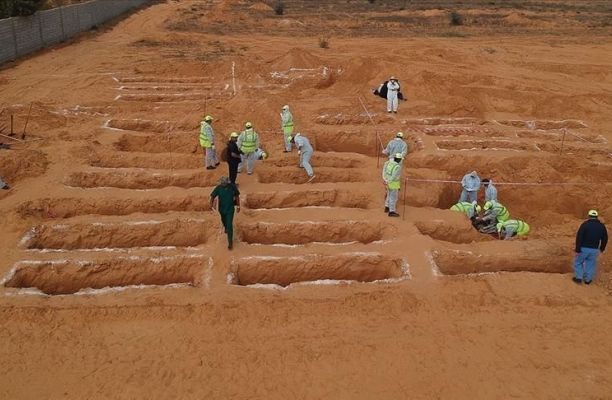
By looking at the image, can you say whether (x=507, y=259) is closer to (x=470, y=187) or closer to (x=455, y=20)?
(x=470, y=187)

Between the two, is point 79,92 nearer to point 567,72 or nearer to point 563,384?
point 563,384

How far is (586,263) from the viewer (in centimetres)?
878

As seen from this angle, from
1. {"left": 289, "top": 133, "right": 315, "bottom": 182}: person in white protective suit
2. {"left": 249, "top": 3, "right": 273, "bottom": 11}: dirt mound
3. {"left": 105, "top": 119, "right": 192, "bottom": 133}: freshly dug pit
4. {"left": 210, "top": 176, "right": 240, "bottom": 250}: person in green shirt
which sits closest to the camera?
{"left": 210, "top": 176, "right": 240, "bottom": 250}: person in green shirt

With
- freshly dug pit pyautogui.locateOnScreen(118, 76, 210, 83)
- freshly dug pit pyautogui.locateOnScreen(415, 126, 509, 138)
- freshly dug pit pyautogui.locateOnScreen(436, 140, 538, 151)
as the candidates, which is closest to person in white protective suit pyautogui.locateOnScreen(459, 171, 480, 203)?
freshly dug pit pyautogui.locateOnScreen(436, 140, 538, 151)

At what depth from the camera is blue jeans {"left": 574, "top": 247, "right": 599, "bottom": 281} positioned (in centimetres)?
860

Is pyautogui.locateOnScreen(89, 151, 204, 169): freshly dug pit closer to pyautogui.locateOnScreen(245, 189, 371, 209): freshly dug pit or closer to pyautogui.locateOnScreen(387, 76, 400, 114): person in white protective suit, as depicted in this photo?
pyautogui.locateOnScreen(245, 189, 371, 209): freshly dug pit

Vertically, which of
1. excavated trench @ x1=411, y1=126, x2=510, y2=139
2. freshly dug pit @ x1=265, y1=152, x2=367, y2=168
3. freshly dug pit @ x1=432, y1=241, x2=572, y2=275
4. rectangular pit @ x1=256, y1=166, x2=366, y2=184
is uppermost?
excavated trench @ x1=411, y1=126, x2=510, y2=139

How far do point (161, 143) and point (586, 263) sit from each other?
1044 centimetres

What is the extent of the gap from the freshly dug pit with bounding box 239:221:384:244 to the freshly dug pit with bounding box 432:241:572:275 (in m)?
1.47

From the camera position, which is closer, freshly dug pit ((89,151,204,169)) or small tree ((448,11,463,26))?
freshly dug pit ((89,151,204,169))

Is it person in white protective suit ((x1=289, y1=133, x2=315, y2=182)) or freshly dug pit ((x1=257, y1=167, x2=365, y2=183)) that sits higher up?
person in white protective suit ((x1=289, y1=133, x2=315, y2=182))

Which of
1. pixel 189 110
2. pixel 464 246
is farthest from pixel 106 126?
pixel 464 246

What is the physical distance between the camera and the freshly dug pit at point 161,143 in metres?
13.8

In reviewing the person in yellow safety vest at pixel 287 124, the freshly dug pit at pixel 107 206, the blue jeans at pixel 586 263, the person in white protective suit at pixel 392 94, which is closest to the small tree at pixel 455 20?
the person in white protective suit at pixel 392 94
